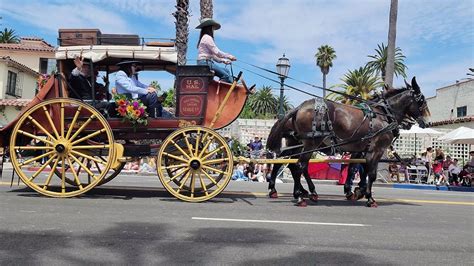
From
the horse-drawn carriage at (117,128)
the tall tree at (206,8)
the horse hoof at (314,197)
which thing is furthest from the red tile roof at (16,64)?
the horse hoof at (314,197)

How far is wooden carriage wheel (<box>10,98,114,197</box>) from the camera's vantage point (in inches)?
304

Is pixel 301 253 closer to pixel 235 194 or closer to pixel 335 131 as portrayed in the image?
pixel 335 131

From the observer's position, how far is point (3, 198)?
7.62 metres

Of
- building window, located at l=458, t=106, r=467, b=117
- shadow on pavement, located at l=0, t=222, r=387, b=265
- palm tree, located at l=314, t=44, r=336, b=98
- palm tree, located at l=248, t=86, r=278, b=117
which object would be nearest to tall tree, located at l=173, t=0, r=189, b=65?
Answer: shadow on pavement, located at l=0, t=222, r=387, b=265

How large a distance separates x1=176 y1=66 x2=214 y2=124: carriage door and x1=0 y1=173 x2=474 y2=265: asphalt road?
61.1 inches

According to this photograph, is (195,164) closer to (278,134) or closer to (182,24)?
(278,134)

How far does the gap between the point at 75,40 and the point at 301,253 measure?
563 cm

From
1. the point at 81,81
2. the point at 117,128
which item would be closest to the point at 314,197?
the point at 117,128

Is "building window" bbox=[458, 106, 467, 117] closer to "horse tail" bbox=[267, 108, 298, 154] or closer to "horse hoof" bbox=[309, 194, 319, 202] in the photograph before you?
"horse tail" bbox=[267, 108, 298, 154]

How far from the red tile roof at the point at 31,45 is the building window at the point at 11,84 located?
3809mm

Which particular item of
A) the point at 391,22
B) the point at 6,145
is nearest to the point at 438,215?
the point at 6,145

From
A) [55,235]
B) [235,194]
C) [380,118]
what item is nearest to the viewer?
[55,235]

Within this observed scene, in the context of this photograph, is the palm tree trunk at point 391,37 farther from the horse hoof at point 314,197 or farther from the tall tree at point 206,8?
the horse hoof at point 314,197

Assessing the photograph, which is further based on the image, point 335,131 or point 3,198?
point 335,131
